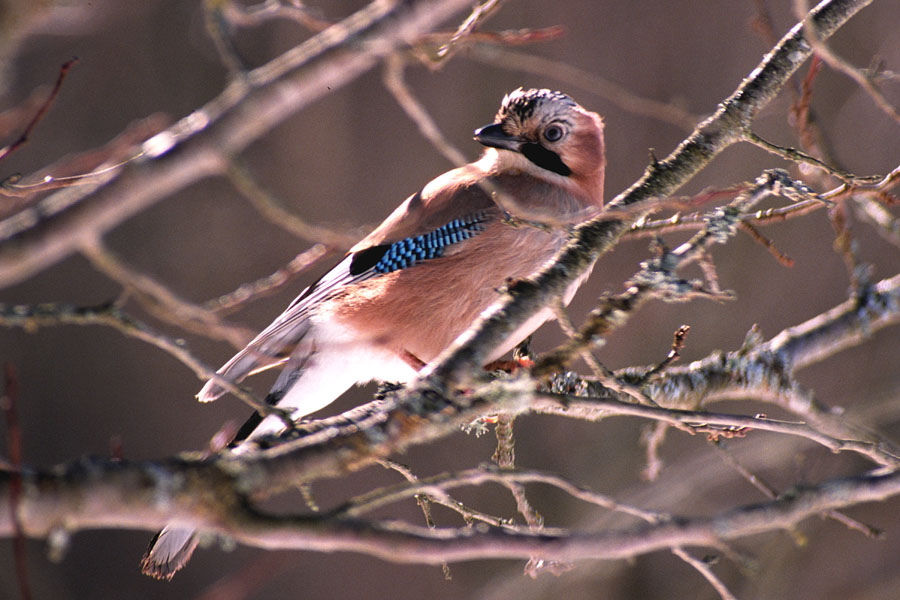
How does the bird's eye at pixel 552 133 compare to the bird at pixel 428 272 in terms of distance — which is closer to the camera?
the bird at pixel 428 272

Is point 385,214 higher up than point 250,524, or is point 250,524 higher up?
point 385,214

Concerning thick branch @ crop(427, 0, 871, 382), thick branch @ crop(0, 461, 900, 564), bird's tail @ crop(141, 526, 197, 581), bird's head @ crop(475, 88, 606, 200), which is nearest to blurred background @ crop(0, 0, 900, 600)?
bird's head @ crop(475, 88, 606, 200)

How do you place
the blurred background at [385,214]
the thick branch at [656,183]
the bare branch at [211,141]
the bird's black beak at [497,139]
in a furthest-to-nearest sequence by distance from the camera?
the blurred background at [385,214], the bird's black beak at [497,139], the thick branch at [656,183], the bare branch at [211,141]

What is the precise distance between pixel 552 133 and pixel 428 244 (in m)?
0.75

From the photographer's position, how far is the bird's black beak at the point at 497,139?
3.34 meters

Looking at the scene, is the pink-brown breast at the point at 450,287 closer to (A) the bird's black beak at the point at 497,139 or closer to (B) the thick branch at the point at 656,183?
(A) the bird's black beak at the point at 497,139

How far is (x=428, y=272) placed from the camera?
3127mm

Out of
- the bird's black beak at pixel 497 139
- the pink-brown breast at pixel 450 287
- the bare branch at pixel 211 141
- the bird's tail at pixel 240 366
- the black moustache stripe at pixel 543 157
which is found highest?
the bare branch at pixel 211 141

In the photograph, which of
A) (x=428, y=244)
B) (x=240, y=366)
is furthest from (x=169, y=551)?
(x=428, y=244)

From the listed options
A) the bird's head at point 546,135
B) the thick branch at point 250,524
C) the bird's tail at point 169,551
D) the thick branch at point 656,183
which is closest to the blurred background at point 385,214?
the bird's head at point 546,135

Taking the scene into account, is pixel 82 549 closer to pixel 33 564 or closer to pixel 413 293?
pixel 33 564

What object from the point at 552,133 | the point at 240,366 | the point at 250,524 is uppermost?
the point at 552,133

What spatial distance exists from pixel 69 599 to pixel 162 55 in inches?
141

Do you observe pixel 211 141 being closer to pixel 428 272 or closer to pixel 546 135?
pixel 428 272
